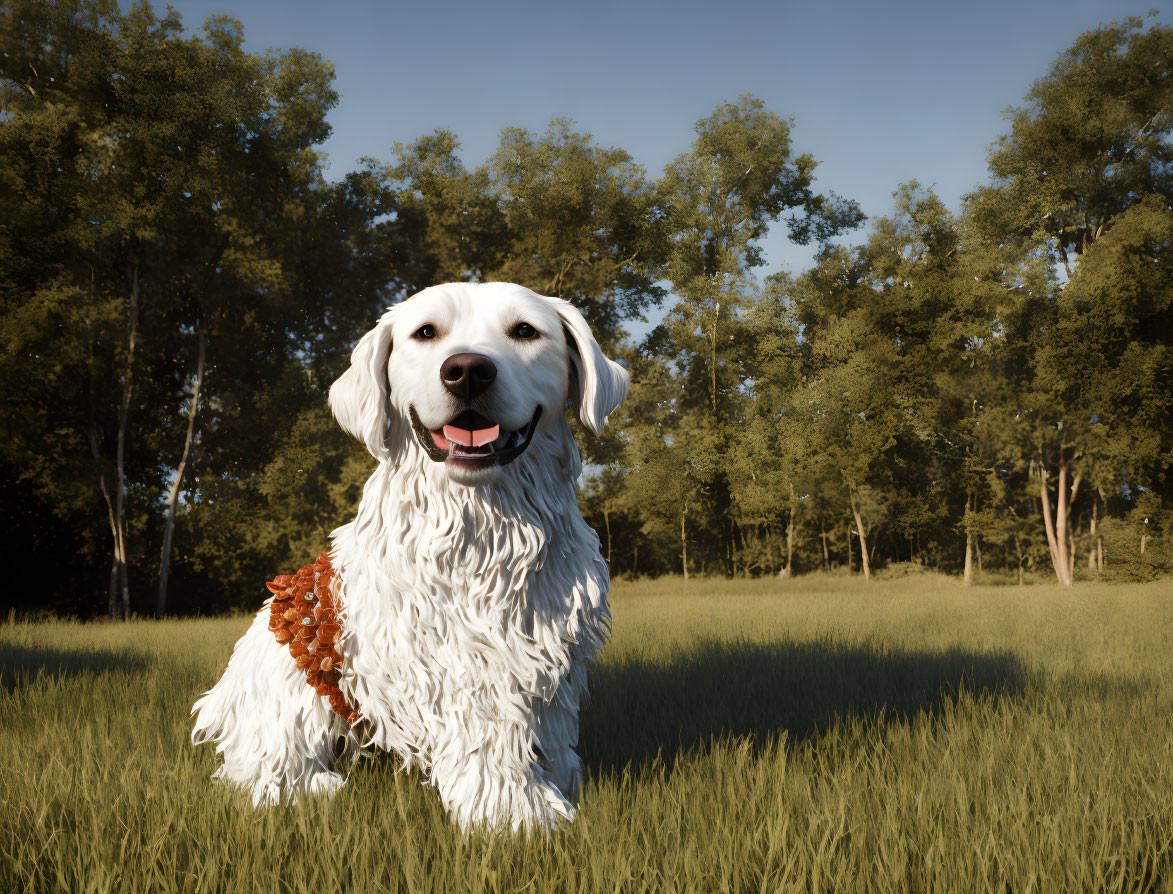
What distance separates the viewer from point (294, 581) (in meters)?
2.88

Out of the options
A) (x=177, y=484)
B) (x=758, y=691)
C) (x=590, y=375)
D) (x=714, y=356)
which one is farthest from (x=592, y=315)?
(x=590, y=375)

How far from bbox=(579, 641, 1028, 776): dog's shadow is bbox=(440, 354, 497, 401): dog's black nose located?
5.83 feet

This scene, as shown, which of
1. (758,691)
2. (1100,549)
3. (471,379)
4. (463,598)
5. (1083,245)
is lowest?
(1100,549)

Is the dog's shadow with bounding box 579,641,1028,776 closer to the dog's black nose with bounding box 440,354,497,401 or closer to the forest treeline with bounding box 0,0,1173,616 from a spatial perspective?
the dog's black nose with bounding box 440,354,497,401

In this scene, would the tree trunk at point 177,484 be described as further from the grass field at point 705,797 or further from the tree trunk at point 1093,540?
the tree trunk at point 1093,540

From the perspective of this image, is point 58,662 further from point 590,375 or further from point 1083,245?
point 1083,245

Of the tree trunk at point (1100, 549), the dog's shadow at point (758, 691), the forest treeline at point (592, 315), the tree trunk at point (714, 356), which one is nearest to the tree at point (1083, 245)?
the forest treeline at point (592, 315)

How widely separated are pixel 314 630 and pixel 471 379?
4.01ft

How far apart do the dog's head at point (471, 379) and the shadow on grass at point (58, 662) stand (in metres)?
4.84

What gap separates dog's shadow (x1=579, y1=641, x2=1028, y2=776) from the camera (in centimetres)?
380

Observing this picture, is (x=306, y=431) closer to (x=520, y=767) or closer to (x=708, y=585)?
(x=708, y=585)

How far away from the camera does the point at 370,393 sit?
2514mm

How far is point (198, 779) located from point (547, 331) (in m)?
2.30

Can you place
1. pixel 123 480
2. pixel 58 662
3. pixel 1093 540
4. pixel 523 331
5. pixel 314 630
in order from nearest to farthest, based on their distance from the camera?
pixel 523 331 < pixel 314 630 < pixel 58 662 < pixel 123 480 < pixel 1093 540
